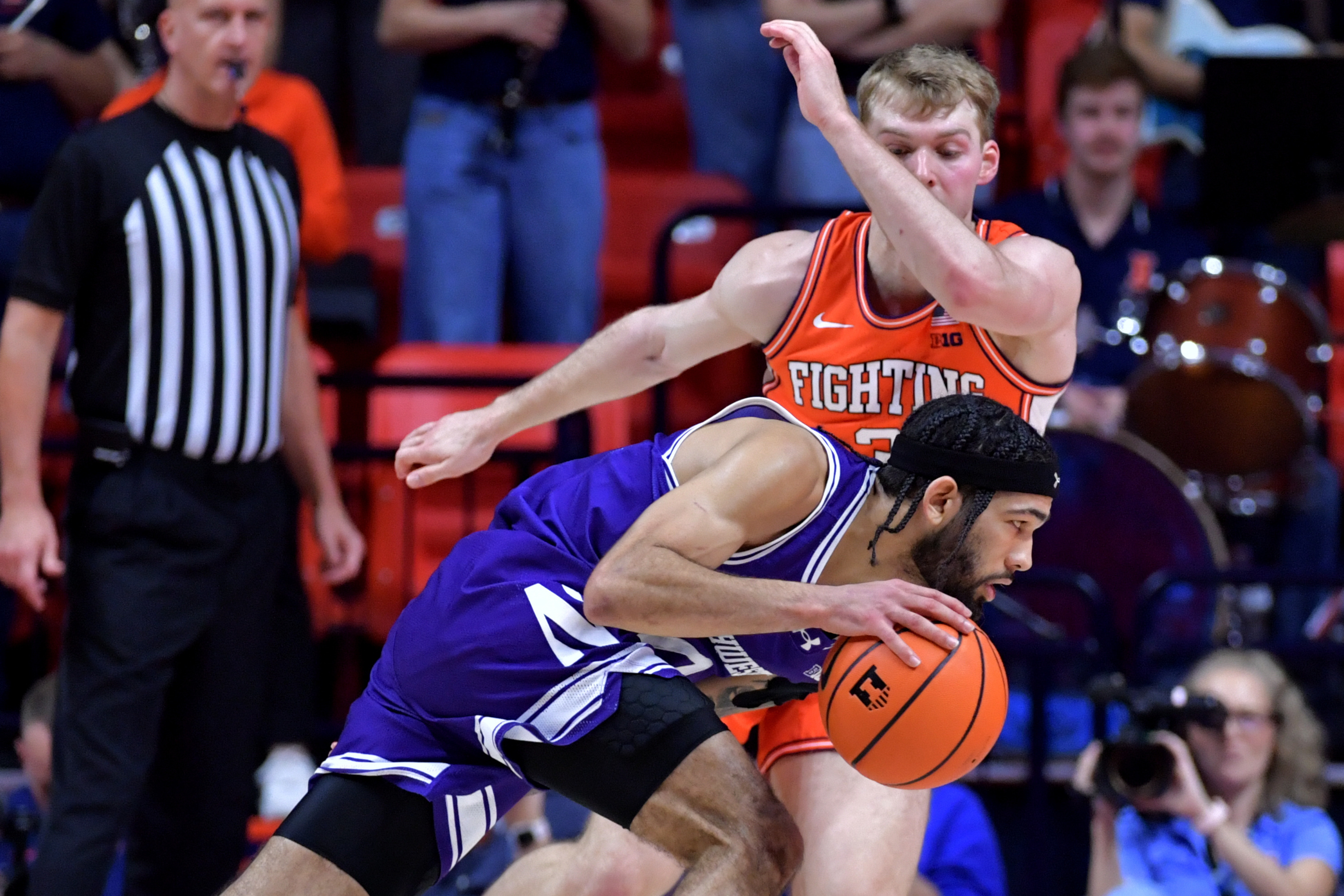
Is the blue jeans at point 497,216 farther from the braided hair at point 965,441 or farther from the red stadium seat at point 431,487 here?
the braided hair at point 965,441

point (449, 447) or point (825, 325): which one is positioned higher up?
point (825, 325)

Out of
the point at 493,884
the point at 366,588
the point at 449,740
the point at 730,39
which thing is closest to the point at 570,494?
the point at 449,740

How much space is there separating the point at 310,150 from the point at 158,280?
1762mm

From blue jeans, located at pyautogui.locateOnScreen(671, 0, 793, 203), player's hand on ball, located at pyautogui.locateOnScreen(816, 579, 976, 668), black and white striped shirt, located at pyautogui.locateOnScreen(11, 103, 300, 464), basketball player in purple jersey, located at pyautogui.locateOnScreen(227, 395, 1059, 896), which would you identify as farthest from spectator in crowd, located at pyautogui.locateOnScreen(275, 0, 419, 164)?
player's hand on ball, located at pyautogui.locateOnScreen(816, 579, 976, 668)

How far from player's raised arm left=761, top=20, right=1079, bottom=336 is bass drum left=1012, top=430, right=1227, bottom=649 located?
2706 millimetres

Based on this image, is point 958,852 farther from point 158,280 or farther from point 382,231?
point 382,231

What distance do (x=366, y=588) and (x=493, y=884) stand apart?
97.6 inches

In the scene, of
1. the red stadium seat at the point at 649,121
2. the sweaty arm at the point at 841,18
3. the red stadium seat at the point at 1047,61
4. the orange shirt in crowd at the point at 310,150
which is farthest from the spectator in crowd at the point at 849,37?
the red stadium seat at the point at 649,121

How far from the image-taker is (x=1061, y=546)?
21.1ft

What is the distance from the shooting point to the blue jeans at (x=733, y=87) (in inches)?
295

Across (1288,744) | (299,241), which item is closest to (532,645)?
(299,241)

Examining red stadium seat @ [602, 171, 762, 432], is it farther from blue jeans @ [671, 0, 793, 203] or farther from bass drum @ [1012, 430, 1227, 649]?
bass drum @ [1012, 430, 1227, 649]

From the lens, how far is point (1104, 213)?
6.99 meters

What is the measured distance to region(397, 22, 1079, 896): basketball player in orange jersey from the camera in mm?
3504
